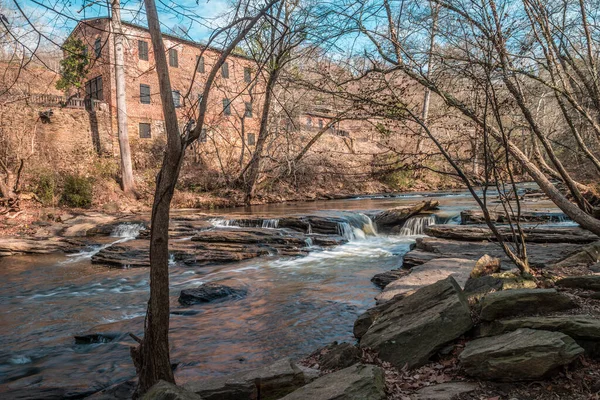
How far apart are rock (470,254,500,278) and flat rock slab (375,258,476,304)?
33 centimetres

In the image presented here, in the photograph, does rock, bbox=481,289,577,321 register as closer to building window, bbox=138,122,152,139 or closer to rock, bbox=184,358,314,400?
rock, bbox=184,358,314,400

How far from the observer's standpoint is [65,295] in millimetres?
8742

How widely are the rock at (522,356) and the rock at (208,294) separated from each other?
5556 mm

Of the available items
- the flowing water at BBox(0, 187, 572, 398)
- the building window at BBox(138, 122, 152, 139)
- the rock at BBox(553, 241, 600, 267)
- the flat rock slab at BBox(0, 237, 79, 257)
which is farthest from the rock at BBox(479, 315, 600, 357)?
the building window at BBox(138, 122, 152, 139)

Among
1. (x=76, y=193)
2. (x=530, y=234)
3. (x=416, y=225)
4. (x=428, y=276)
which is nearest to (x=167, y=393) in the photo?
(x=428, y=276)

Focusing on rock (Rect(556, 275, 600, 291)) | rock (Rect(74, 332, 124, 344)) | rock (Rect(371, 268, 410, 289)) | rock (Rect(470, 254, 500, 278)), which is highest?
rock (Rect(556, 275, 600, 291))

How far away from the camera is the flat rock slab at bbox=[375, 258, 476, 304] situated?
6969 mm

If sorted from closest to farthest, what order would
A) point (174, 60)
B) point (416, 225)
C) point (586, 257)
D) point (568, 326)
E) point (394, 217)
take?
point (568, 326), point (586, 257), point (416, 225), point (394, 217), point (174, 60)

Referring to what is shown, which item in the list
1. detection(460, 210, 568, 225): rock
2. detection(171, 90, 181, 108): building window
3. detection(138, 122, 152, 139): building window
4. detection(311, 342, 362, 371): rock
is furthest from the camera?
detection(138, 122, 152, 139): building window

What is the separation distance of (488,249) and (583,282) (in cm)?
534

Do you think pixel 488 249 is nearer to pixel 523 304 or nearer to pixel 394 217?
pixel 394 217

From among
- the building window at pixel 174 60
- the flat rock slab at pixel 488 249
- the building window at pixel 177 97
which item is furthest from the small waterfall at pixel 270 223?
the building window at pixel 174 60

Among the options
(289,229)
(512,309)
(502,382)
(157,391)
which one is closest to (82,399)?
(157,391)

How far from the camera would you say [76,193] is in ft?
68.5
